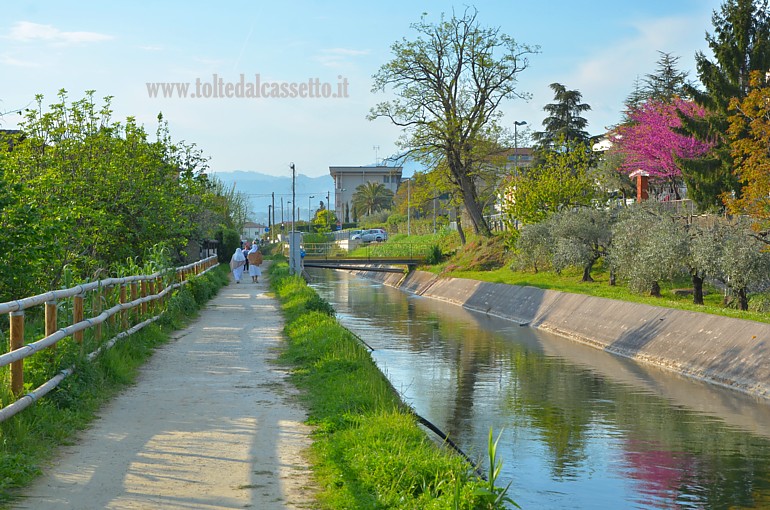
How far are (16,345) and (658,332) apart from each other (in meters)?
18.8

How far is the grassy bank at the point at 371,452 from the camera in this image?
7.29m

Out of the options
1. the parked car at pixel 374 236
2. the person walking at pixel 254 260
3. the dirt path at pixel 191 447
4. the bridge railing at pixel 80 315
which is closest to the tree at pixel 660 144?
the person walking at pixel 254 260

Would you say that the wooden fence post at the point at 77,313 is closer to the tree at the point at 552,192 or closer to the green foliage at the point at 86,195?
the green foliage at the point at 86,195

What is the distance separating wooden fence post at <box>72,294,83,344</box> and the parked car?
80.9 metres

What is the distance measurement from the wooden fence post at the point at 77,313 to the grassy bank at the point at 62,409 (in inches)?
16.9

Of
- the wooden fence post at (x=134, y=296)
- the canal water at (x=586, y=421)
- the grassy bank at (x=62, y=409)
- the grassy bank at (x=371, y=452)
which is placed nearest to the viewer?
the grassy bank at (x=371, y=452)

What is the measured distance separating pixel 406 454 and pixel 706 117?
105 feet

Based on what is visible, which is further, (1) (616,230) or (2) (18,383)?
(1) (616,230)

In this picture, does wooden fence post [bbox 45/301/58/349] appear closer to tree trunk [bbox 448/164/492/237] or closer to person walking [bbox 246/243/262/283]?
person walking [bbox 246/243/262/283]

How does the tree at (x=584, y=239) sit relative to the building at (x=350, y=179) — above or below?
below

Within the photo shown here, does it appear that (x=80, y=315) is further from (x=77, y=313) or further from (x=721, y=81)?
(x=721, y=81)

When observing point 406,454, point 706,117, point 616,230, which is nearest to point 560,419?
point 406,454

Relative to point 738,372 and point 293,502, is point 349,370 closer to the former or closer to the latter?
point 293,502

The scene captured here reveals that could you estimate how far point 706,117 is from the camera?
37125mm
